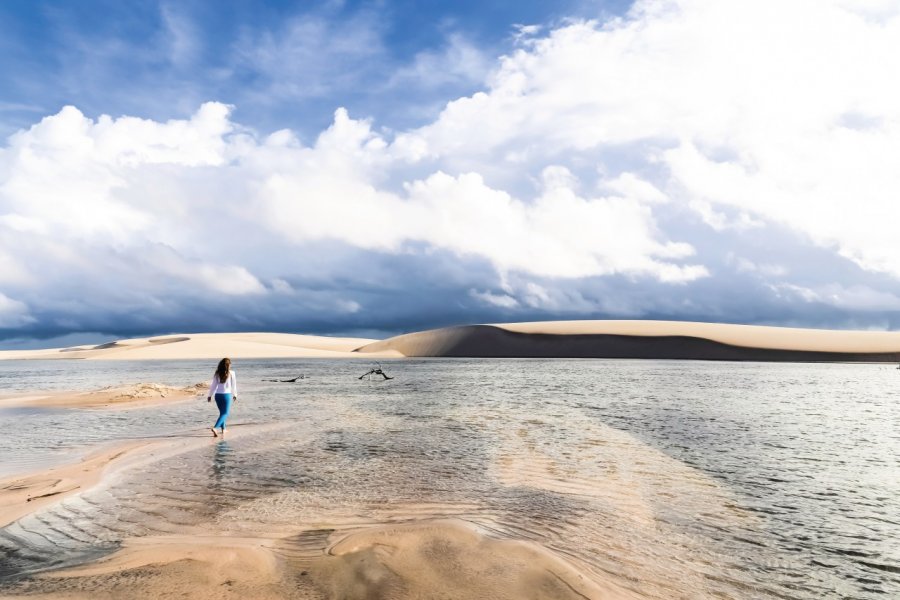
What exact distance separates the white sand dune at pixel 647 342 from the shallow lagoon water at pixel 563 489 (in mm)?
98573

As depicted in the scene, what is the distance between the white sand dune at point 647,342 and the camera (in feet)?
340

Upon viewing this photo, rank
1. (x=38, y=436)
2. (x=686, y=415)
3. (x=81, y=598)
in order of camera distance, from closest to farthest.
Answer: (x=81, y=598)
(x=38, y=436)
(x=686, y=415)

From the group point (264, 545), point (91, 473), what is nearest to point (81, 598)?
point (264, 545)

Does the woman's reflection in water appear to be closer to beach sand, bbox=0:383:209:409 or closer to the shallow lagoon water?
the shallow lagoon water

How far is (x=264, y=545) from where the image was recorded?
6.26 metres

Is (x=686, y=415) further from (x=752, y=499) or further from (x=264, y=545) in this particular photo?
(x=264, y=545)

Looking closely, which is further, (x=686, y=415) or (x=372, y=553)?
(x=686, y=415)

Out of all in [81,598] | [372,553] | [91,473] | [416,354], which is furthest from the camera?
[416,354]

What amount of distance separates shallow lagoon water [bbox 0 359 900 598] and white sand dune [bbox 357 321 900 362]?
98.6 metres

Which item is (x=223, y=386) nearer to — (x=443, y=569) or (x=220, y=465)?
(x=220, y=465)

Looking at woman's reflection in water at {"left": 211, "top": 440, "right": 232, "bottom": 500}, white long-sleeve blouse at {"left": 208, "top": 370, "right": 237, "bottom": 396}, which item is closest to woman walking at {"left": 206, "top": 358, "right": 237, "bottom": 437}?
white long-sleeve blouse at {"left": 208, "top": 370, "right": 237, "bottom": 396}

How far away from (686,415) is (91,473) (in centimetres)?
1807

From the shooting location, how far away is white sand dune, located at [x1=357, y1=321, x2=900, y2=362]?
104m

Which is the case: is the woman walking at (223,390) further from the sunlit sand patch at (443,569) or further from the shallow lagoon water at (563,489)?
the sunlit sand patch at (443,569)
